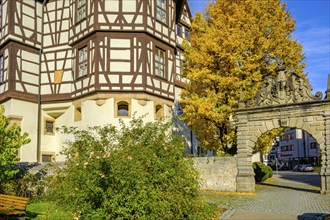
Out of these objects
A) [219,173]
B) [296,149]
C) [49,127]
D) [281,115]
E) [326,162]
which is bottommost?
[219,173]

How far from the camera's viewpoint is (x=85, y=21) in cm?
2375

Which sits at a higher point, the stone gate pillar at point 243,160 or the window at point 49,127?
the window at point 49,127

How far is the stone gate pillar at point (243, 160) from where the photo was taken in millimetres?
18984

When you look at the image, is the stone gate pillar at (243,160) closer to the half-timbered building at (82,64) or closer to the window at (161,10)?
the half-timbered building at (82,64)

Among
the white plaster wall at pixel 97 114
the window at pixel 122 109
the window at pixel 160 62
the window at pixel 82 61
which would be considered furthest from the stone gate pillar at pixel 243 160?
the window at pixel 82 61

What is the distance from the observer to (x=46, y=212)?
34.5ft

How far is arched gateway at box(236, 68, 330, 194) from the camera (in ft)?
59.0

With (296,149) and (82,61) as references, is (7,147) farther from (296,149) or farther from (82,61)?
(296,149)

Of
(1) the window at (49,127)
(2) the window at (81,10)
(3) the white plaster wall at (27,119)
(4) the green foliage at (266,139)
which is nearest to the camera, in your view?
(4) the green foliage at (266,139)

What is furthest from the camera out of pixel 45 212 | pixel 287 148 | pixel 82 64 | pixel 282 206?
pixel 287 148

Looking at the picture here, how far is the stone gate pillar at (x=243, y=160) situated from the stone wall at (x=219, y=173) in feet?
1.07

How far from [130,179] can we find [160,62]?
17.0m

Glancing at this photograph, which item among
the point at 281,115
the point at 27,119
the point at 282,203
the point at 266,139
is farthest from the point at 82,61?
the point at 282,203

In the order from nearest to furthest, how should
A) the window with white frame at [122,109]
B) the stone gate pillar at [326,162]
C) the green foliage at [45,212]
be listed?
the green foliage at [45,212] → the stone gate pillar at [326,162] → the window with white frame at [122,109]
